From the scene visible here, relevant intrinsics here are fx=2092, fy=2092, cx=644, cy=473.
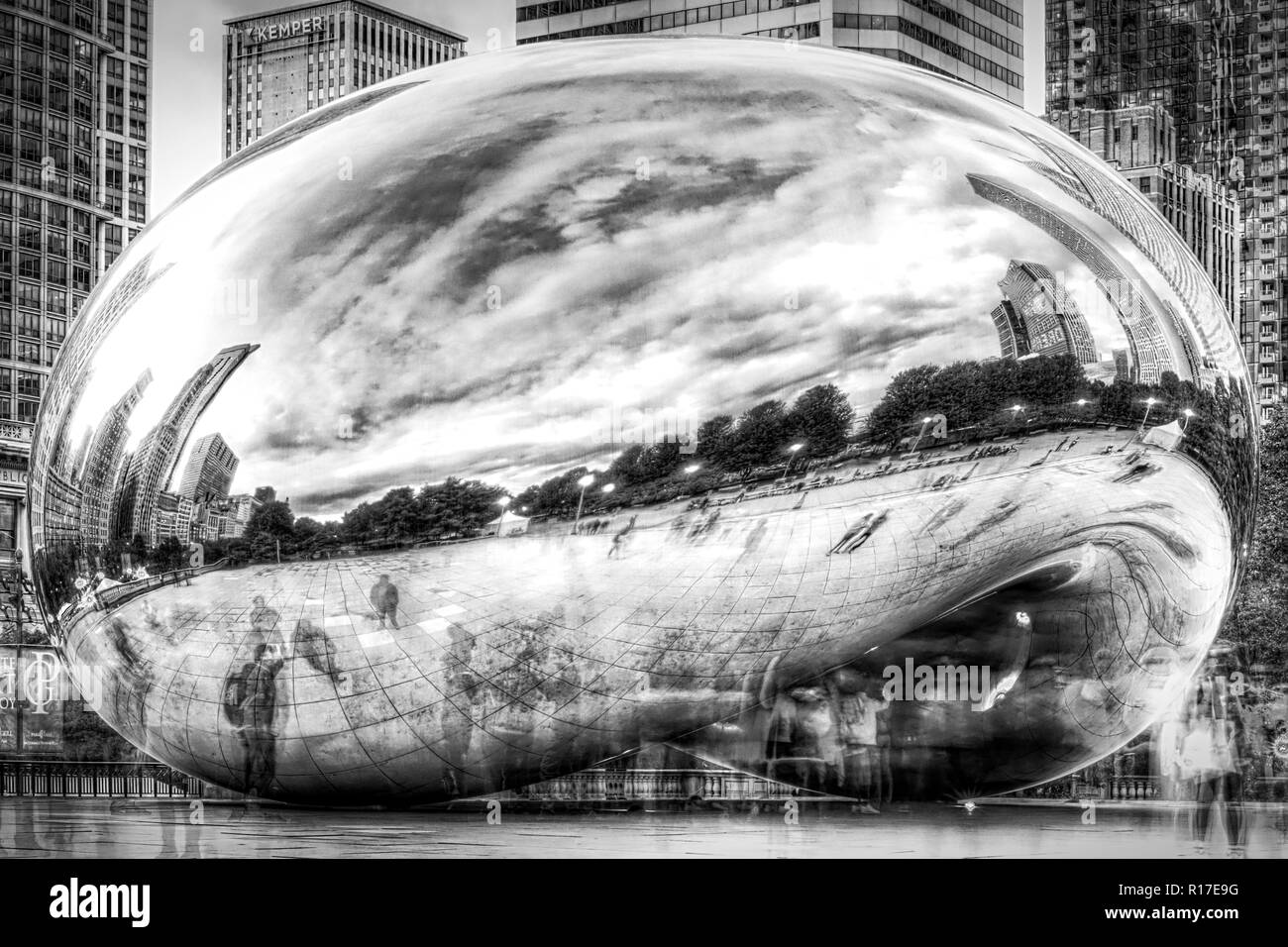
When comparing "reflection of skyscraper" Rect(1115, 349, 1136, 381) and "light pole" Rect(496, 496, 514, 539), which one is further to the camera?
"reflection of skyscraper" Rect(1115, 349, 1136, 381)

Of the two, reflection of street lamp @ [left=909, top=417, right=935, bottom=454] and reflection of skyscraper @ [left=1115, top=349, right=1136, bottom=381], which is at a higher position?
reflection of skyscraper @ [left=1115, top=349, right=1136, bottom=381]

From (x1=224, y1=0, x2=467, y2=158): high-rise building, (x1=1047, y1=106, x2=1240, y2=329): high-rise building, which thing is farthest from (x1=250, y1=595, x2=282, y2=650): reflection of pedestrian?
(x1=224, y1=0, x2=467, y2=158): high-rise building

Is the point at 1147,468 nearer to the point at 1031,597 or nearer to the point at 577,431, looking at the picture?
the point at 1031,597

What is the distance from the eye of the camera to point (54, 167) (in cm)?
10819

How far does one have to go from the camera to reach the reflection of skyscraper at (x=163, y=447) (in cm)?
1415

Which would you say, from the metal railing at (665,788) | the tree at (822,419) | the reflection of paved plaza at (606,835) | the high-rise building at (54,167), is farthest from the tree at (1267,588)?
the high-rise building at (54,167)

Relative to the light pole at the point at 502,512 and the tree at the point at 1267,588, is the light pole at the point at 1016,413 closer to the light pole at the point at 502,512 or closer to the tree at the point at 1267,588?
the light pole at the point at 502,512

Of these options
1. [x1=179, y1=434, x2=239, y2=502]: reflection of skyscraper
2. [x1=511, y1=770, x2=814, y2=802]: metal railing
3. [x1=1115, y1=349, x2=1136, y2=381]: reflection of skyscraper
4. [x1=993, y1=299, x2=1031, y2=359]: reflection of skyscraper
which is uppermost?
[x1=993, y1=299, x2=1031, y2=359]: reflection of skyscraper

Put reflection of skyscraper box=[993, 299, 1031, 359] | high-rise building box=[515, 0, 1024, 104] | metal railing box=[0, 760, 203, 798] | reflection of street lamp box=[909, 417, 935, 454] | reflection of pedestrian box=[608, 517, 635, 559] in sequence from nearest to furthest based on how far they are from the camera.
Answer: reflection of pedestrian box=[608, 517, 635, 559], reflection of street lamp box=[909, 417, 935, 454], reflection of skyscraper box=[993, 299, 1031, 359], metal railing box=[0, 760, 203, 798], high-rise building box=[515, 0, 1024, 104]

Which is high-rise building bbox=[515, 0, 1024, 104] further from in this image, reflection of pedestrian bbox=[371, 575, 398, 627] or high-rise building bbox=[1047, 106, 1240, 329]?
reflection of pedestrian bbox=[371, 575, 398, 627]

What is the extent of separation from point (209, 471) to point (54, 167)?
9928 centimetres

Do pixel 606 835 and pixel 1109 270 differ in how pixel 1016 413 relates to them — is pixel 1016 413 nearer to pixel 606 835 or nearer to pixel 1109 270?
pixel 1109 270

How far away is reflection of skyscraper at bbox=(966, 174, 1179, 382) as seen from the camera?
50.0ft

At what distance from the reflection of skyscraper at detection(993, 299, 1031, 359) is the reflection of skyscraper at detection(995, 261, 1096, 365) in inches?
1.1
